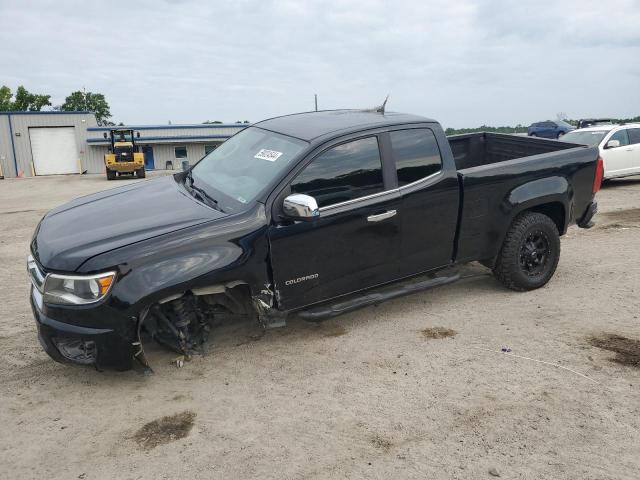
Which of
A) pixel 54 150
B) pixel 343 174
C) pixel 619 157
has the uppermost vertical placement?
pixel 54 150

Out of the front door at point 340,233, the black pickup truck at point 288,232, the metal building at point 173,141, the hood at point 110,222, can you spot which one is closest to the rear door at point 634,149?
the black pickup truck at point 288,232

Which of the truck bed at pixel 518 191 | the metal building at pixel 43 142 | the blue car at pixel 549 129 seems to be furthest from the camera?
the metal building at pixel 43 142

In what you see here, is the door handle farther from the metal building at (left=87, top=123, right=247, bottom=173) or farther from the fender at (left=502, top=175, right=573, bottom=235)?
the metal building at (left=87, top=123, right=247, bottom=173)

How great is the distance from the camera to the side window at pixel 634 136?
12414mm

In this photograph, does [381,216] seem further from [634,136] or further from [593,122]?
[593,122]

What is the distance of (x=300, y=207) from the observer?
3.67 meters

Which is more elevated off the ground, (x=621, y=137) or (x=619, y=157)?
(x=621, y=137)

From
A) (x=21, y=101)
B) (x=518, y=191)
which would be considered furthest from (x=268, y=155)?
(x=21, y=101)

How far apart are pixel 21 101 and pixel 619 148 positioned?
2356 inches

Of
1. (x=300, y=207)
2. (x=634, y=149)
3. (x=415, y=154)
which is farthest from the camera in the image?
(x=634, y=149)

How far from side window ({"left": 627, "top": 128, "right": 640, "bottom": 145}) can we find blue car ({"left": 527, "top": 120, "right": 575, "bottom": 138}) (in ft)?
57.3

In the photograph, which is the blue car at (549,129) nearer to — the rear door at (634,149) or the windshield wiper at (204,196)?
the rear door at (634,149)

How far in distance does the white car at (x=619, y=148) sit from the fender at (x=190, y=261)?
434 inches

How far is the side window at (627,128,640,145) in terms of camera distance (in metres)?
12.4
